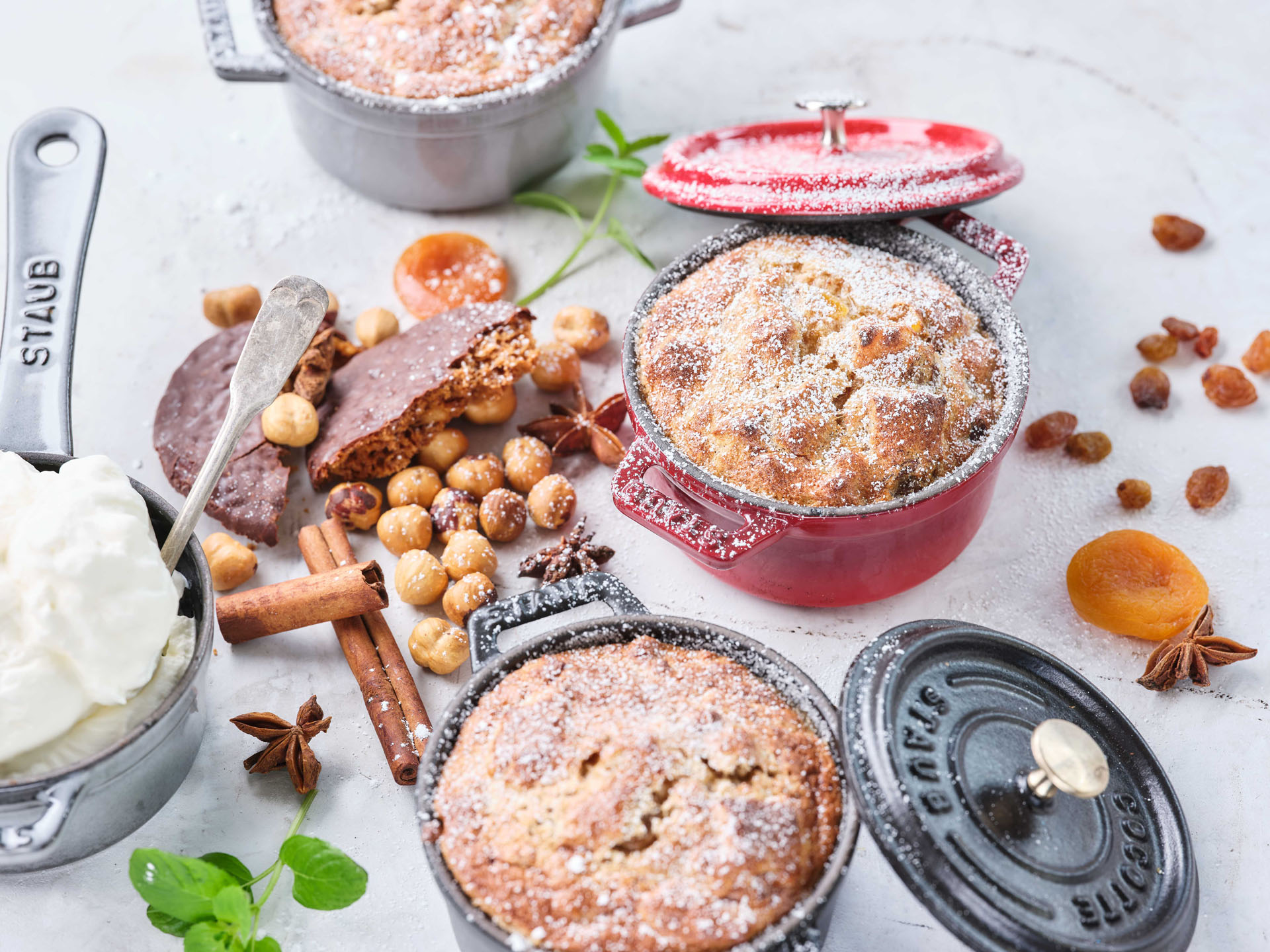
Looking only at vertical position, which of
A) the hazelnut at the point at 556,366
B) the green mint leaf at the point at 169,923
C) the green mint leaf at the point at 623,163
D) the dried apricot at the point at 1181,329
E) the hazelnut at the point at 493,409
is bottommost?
the green mint leaf at the point at 169,923

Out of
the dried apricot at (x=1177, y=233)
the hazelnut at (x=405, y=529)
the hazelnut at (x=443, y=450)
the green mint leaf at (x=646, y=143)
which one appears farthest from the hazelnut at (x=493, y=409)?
the dried apricot at (x=1177, y=233)

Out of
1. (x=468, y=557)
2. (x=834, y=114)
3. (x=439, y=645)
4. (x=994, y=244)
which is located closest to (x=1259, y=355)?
(x=994, y=244)

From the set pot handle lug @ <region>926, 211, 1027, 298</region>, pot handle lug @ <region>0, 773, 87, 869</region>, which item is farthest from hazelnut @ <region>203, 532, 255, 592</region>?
pot handle lug @ <region>926, 211, 1027, 298</region>

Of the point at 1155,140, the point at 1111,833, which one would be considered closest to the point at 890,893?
the point at 1111,833

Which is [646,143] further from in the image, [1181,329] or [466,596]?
[1181,329]

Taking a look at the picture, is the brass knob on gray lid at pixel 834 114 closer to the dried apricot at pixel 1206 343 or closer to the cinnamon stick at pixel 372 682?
the dried apricot at pixel 1206 343

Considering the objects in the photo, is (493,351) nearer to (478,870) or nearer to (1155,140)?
(478,870)
